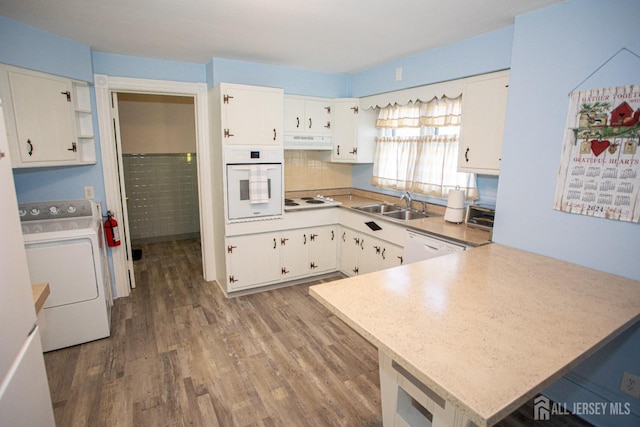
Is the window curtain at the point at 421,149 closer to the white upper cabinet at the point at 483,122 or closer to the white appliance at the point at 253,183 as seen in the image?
the white upper cabinet at the point at 483,122

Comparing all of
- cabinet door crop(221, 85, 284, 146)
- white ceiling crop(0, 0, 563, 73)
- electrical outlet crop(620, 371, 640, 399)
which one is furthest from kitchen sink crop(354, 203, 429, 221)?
electrical outlet crop(620, 371, 640, 399)

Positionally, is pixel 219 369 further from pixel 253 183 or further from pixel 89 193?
pixel 89 193

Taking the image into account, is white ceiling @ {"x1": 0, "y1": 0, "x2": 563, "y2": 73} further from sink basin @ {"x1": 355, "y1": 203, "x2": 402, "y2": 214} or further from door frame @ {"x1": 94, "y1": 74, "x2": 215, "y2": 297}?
sink basin @ {"x1": 355, "y1": 203, "x2": 402, "y2": 214}

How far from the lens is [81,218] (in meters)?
3.05

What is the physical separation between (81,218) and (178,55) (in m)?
1.79

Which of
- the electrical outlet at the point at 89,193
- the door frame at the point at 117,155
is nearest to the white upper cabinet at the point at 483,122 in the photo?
the door frame at the point at 117,155

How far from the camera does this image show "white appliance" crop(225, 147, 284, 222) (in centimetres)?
327

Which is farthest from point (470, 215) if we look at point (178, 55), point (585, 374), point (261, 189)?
point (178, 55)

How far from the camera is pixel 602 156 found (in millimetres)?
1853

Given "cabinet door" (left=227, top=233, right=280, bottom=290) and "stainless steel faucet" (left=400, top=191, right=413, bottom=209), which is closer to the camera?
"cabinet door" (left=227, top=233, right=280, bottom=290)

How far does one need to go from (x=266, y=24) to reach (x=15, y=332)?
2325 mm

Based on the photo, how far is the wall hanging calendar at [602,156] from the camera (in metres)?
1.75
